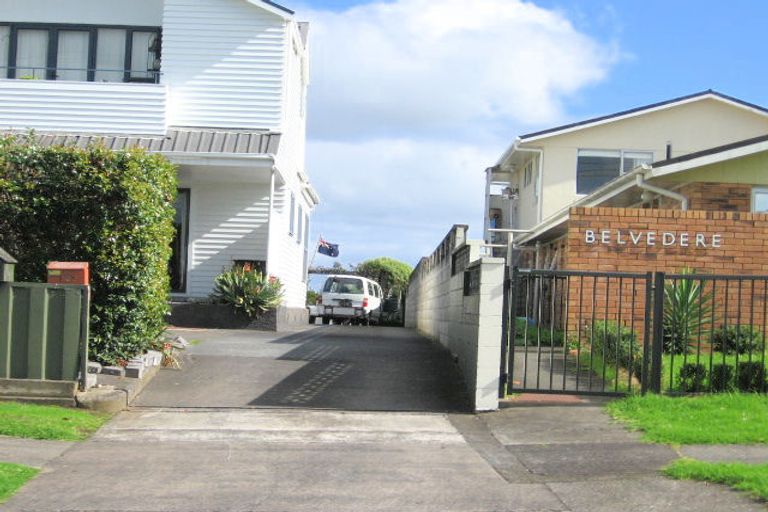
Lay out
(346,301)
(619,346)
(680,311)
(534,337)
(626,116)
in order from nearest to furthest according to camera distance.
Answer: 1. (619,346)
2. (680,311)
3. (534,337)
4. (626,116)
5. (346,301)

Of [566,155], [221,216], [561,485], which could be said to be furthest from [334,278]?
[561,485]

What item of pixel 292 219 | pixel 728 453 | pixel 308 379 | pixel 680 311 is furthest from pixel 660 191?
pixel 728 453

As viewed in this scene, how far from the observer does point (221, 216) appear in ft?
62.6

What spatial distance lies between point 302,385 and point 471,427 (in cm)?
262

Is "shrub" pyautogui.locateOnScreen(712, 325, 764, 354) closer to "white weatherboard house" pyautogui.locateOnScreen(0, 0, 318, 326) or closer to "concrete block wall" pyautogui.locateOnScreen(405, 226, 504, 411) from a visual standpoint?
"concrete block wall" pyautogui.locateOnScreen(405, 226, 504, 411)

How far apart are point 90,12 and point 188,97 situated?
3.28 meters

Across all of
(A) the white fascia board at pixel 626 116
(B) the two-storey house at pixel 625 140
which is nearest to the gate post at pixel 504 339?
(B) the two-storey house at pixel 625 140

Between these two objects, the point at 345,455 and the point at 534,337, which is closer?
the point at 345,455

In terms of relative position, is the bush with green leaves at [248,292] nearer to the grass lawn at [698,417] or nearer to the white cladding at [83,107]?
the white cladding at [83,107]

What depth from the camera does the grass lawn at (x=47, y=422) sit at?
797 cm

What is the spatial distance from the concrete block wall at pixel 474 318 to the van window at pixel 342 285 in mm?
13268

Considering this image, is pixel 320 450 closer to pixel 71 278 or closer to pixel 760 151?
pixel 71 278

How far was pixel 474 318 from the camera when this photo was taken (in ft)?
33.2

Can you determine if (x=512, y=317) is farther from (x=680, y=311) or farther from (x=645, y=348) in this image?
(x=680, y=311)
